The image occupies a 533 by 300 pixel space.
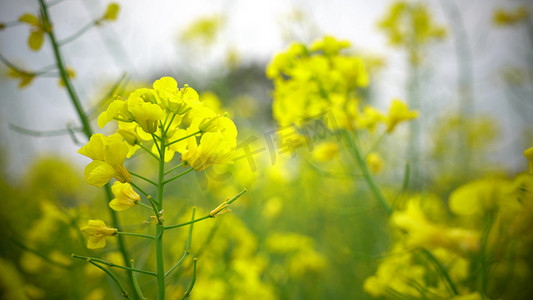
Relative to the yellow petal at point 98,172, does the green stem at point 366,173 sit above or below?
below

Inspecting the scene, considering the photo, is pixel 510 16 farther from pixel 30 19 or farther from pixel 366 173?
pixel 30 19

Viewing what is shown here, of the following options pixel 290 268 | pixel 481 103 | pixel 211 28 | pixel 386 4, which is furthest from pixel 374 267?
pixel 211 28

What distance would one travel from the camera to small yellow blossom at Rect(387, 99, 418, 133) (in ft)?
3.48

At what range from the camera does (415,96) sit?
2.31 m

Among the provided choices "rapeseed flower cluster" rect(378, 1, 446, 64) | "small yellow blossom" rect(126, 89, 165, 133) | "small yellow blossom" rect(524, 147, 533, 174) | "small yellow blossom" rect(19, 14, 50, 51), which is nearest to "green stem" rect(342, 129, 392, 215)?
"small yellow blossom" rect(524, 147, 533, 174)

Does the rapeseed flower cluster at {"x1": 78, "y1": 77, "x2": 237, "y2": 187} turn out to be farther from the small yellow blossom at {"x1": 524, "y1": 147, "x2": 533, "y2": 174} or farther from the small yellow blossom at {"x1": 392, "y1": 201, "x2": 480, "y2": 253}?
the small yellow blossom at {"x1": 524, "y1": 147, "x2": 533, "y2": 174}

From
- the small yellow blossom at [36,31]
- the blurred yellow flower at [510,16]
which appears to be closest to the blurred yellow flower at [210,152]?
the small yellow blossom at [36,31]

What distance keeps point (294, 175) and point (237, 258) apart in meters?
1.55

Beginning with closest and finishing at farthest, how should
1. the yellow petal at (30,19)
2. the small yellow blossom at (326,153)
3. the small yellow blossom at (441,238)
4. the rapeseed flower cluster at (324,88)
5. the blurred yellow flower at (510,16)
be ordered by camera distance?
the small yellow blossom at (441,238)
the yellow petal at (30,19)
the rapeseed flower cluster at (324,88)
the small yellow blossom at (326,153)
the blurred yellow flower at (510,16)

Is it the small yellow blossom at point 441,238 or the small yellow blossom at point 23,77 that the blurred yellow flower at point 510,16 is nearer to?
the small yellow blossom at point 441,238

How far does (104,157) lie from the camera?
0.54m

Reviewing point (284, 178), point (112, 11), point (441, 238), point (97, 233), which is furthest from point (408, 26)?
point (97, 233)

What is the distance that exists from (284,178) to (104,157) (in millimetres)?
1992

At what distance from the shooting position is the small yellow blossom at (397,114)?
106 centimetres
